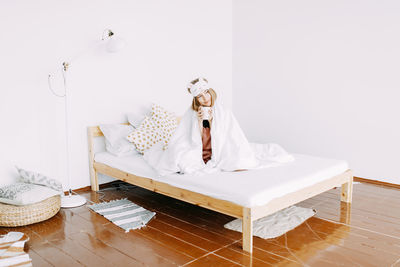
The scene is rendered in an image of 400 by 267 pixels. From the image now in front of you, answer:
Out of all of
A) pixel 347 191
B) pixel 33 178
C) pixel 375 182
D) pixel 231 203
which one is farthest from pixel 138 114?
pixel 375 182

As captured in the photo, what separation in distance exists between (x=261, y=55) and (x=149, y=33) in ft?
5.57

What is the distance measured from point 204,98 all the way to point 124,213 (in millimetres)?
1264

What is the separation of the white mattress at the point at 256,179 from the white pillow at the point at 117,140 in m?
0.33

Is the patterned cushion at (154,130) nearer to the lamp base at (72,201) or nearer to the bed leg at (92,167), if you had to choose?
the bed leg at (92,167)

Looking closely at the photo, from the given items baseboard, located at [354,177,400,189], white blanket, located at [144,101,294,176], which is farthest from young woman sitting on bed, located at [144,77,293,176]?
baseboard, located at [354,177,400,189]

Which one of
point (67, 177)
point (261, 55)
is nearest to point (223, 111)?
point (67, 177)

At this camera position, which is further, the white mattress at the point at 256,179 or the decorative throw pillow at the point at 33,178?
the decorative throw pillow at the point at 33,178

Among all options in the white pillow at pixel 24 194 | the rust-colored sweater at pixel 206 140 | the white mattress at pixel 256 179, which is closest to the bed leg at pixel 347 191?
the white mattress at pixel 256 179

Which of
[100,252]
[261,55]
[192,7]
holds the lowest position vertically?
[100,252]

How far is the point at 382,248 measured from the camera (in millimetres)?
2371

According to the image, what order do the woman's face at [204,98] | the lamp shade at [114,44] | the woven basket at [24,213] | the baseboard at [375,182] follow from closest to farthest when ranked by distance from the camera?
the woven basket at [24,213], the woman's face at [204,98], the lamp shade at [114,44], the baseboard at [375,182]

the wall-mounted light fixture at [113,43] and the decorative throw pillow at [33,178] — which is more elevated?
the wall-mounted light fixture at [113,43]

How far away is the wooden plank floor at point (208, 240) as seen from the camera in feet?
7.37

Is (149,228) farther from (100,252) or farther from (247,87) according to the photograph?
(247,87)
